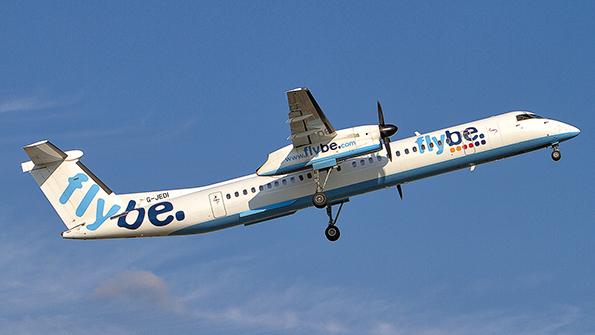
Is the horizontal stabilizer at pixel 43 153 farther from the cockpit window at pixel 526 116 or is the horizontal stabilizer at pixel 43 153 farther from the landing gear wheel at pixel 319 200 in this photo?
the cockpit window at pixel 526 116

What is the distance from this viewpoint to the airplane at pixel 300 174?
38438 mm

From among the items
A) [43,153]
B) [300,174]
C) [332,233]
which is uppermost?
[43,153]

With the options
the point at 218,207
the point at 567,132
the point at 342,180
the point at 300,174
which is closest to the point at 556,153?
the point at 567,132

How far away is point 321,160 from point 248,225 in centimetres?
421

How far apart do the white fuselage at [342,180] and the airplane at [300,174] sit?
0.04 metres

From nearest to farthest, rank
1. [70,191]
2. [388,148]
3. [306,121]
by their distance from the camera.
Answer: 1. [306,121]
2. [388,148]
3. [70,191]

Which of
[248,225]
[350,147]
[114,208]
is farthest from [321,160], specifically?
[114,208]

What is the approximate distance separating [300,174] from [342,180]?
1.60 metres

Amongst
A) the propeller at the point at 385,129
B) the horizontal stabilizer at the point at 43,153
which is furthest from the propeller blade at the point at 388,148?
the horizontal stabilizer at the point at 43,153

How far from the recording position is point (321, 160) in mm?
38375

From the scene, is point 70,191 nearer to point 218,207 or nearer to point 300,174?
point 218,207

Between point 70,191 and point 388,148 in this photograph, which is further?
point 70,191

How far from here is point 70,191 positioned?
1598 inches

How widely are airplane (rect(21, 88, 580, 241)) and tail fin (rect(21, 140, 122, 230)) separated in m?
0.04
